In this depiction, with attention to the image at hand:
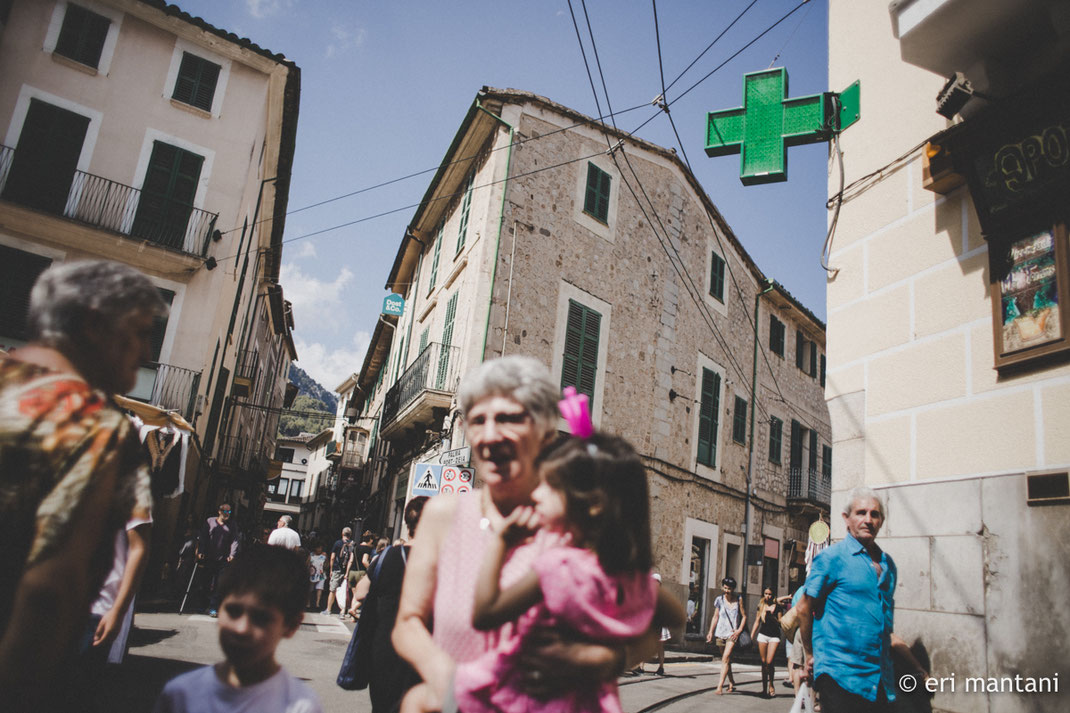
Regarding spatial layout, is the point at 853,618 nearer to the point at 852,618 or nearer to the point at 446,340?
the point at 852,618

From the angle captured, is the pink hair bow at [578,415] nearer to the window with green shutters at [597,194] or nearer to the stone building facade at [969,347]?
the stone building facade at [969,347]

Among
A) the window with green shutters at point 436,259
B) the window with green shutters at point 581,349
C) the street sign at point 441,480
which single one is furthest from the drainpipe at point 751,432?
the street sign at point 441,480

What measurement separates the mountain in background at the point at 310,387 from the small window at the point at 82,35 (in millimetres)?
115009

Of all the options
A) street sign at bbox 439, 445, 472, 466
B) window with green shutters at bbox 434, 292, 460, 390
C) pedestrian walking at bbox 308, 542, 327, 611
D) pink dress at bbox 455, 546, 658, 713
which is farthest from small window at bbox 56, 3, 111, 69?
pink dress at bbox 455, 546, 658, 713

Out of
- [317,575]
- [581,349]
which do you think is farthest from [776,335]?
[317,575]

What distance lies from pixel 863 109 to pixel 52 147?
1595cm

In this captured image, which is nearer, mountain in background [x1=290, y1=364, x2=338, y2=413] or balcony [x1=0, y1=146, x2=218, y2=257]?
balcony [x1=0, y1=146, x2=218, y2=257]

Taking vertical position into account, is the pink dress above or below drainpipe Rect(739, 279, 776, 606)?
below

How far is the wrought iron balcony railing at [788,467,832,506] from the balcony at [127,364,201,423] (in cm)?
1772

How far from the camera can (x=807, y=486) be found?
21.7 m

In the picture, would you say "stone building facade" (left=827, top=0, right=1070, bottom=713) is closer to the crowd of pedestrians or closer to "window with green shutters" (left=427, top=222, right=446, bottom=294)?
the crowd of pedestrians

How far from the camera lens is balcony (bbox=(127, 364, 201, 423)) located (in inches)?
571

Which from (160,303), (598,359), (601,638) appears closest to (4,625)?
(160,303)

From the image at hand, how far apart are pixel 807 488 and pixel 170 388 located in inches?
752
